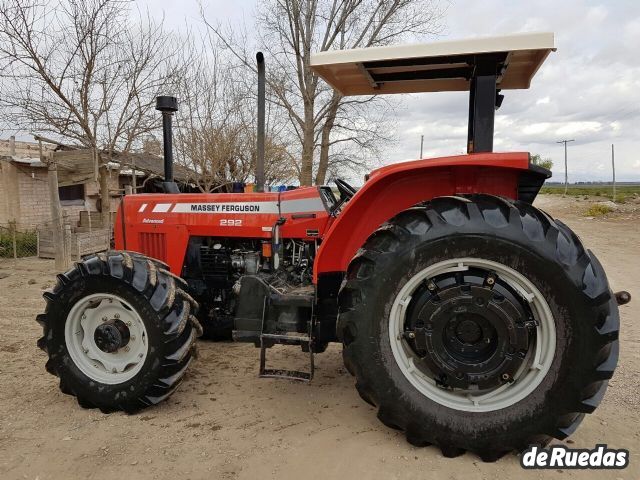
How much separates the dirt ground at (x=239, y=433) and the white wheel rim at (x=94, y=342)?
27cm

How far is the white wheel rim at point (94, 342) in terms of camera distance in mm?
3006

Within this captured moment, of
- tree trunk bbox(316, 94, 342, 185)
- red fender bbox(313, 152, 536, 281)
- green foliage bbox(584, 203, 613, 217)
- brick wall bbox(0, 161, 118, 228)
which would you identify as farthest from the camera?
green foliage bbox(584, 203, 613, 217)

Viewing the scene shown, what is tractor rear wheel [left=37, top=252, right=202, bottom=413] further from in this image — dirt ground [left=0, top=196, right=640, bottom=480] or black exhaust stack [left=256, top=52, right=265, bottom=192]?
black exhaust stack [left=256, top=52, right=265, bottom=192]

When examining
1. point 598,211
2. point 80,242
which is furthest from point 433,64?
point 598,211

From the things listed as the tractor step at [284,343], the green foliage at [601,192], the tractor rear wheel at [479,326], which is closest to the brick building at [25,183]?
the tractor step at [284,343]

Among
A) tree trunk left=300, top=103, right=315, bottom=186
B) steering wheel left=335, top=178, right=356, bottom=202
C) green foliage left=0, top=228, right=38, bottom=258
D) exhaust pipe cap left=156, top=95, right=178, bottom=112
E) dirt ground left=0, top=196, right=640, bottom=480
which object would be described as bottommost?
dirt ground left=0, top=196, right=640, bottom=480

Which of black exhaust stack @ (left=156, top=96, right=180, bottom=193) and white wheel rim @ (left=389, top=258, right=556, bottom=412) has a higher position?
black exhaust stack @ (left=156, top=96, right=180, bottom=193)

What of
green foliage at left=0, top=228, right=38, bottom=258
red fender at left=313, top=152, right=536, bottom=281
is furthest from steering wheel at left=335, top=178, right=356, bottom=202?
Answer: green foliage at left=0, top=228, right=38, bottom=258

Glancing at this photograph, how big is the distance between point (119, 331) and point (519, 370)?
243 centimetres

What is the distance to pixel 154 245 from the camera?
12.2 ft

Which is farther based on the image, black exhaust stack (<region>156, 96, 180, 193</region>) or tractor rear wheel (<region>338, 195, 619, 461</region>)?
black exhaust stack (<region>156, 96, 180, 193</region>)

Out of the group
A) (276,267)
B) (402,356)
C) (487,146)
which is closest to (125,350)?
(276,267)

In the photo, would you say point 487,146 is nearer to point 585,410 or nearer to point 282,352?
point 585,410

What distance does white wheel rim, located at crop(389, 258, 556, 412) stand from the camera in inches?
89.9
